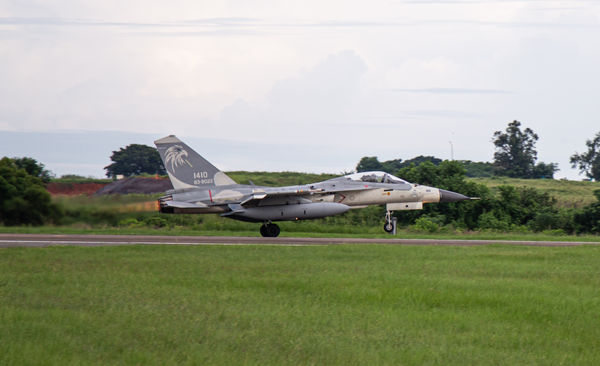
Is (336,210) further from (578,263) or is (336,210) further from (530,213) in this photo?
(530,213)

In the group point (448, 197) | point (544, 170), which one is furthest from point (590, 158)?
point (448, 197)

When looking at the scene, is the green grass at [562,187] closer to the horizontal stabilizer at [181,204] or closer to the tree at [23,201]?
the horizontal stabilizer at [181,204]

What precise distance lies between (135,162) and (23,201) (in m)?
38.4

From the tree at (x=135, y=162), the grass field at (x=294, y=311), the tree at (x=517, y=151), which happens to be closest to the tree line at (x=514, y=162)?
the tree at (x=517, y=151)

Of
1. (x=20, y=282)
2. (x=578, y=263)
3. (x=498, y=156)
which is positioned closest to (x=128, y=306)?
(x=20, y=282)

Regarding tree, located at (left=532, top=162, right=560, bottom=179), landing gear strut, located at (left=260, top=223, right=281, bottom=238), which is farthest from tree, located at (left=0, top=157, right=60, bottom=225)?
tree, located at (left=532, top=162, right=560, bottom=179)

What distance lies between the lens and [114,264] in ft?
50.5

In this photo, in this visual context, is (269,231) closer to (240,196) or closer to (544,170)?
(240,196)

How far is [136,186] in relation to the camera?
30047 mm

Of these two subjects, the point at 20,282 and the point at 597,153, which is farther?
the point at 597,153

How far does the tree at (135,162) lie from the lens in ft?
217

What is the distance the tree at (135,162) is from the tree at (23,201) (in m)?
35.6

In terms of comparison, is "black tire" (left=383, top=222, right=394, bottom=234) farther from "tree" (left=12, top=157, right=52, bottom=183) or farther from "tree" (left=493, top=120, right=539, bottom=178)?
"tree" (left=493, top=120, right=539, bottom=178)

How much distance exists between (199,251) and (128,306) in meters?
8.67
